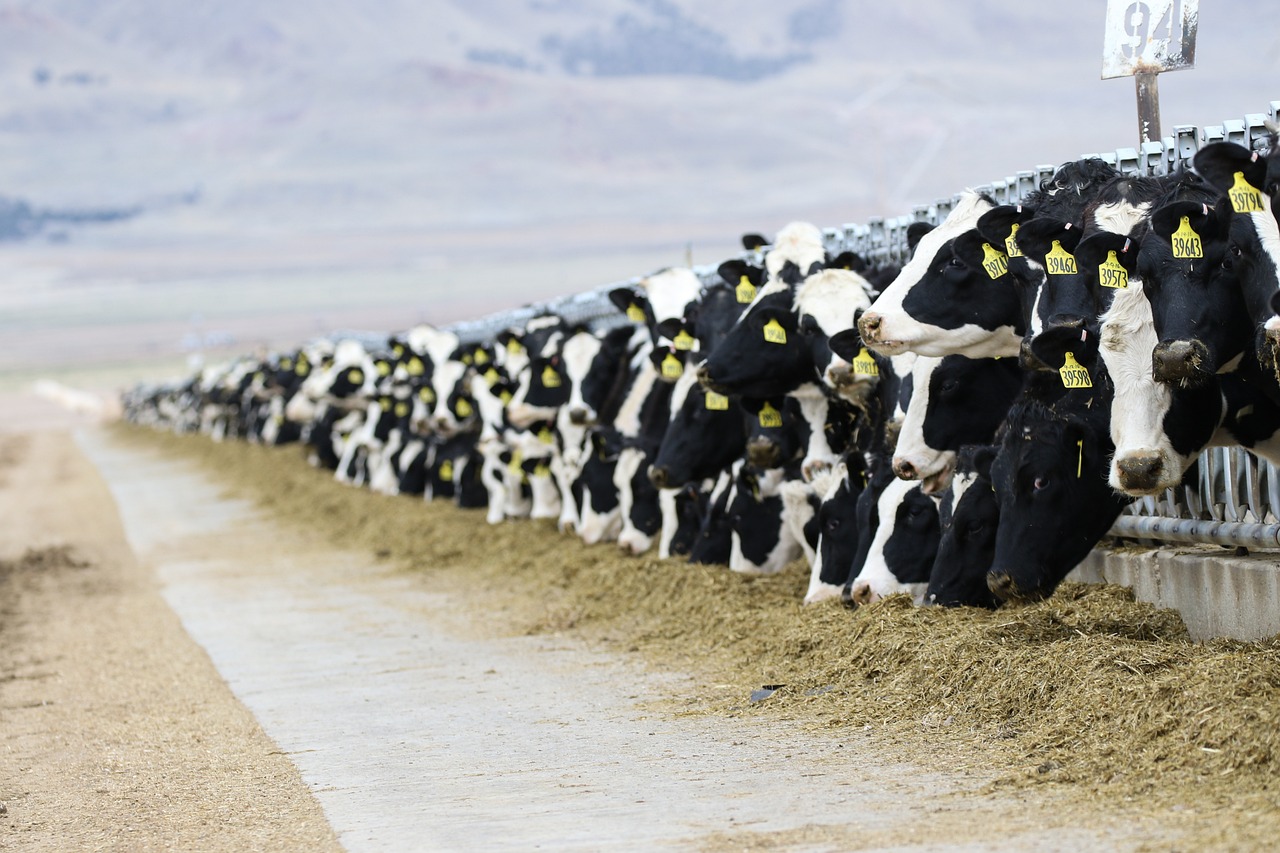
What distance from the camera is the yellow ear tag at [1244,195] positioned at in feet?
20.7

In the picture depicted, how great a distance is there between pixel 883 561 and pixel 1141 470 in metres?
2.58

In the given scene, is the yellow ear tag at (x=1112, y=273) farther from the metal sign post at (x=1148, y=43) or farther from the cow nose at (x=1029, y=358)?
the metal sign post at (x=1148, y=43)

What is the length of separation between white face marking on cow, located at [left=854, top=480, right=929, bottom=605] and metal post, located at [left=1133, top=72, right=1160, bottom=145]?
2.04 m

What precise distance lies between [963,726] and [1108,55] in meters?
3.85

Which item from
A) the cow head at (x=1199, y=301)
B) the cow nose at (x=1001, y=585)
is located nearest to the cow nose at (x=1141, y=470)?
the cow head at (x=1199, y=301)

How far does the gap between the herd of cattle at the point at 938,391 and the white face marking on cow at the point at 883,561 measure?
0.05 feet

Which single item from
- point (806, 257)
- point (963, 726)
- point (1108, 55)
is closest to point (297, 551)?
point (806, 257)

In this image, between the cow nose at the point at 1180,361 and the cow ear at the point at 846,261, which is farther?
the cow ear at the point at 846,261

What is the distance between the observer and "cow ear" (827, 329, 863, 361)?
32.3 feet

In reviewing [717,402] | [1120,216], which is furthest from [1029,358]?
[717,402]

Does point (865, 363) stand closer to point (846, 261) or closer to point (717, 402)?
point (846, 261)

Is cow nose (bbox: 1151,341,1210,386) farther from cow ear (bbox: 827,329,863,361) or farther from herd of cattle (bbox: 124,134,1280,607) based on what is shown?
cow ear (bbox: 827,329,863,361)

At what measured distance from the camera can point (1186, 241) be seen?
653 centimetres

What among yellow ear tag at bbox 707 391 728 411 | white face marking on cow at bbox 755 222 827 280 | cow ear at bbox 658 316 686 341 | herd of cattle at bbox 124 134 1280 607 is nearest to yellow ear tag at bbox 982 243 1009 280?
herd of cattle at bbox 124 134 1280 607
